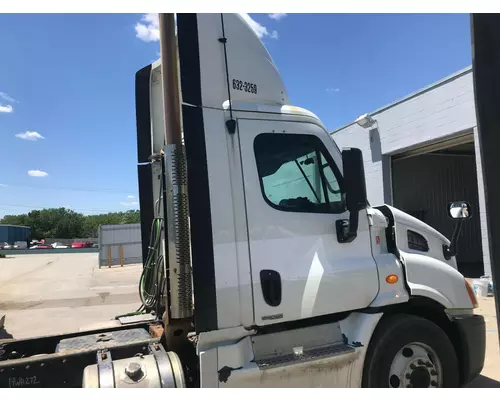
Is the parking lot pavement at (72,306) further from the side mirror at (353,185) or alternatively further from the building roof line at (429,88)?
the building roof line at (429,88)

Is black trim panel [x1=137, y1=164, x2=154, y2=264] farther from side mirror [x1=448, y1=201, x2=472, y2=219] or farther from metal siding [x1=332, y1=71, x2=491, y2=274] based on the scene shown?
metal siding [x1=332, y1=71, x2=491, y2=274]

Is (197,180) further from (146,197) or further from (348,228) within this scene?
(146,197)

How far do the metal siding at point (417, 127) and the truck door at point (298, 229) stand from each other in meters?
8.00

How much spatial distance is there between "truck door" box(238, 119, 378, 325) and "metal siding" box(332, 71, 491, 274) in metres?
8.00

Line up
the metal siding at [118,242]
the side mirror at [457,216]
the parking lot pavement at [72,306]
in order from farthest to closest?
the metal siding at [118,242] < the parking lot pavement at [72,306] < the side mirror at [457,216]

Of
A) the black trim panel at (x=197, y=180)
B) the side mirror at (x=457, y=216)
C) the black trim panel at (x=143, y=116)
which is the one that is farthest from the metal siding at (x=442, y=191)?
the black trim panel at (x=197, y=180)

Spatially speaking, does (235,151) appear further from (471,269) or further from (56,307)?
(471,269)

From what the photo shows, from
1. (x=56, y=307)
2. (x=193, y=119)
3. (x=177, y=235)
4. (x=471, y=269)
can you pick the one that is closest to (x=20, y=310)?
(x=56, y=307)

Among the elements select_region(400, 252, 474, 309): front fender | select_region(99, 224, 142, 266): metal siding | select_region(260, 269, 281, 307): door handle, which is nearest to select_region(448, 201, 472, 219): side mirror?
select_region(400, 252, 474, 309): front fender

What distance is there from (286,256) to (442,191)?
49.7ft

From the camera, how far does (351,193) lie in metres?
2.98

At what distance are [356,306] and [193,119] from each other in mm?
1967

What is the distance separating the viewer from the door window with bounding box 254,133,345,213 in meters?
3.13

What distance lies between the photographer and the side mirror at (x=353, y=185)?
114 inches
